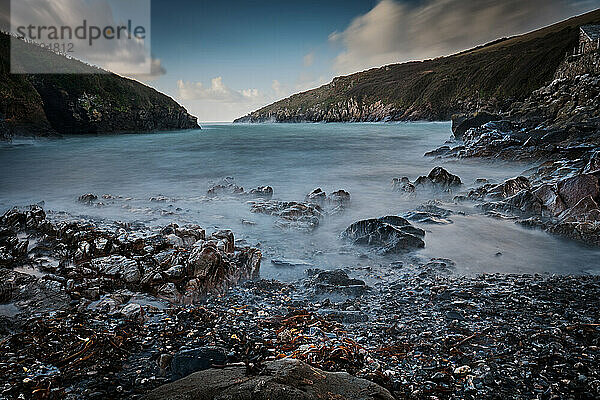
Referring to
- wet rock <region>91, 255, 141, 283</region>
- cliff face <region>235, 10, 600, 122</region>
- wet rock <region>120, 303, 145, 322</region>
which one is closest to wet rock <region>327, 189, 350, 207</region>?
wet rock <region>91, 255, 141, 283</region>

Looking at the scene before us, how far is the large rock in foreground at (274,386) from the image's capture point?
4.35ft

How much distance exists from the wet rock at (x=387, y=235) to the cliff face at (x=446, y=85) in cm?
3788

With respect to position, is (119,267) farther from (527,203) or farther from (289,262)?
(527,203)

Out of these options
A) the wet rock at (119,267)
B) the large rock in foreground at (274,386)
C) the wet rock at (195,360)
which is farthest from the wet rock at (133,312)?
the large rock in foreground at (274,386)

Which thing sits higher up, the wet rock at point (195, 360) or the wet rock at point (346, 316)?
the wet rock at point (195, 360)

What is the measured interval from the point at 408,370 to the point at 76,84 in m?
35.7

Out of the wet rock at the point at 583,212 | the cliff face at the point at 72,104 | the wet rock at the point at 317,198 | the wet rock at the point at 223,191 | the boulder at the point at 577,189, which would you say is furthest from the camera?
the cliff face at the point at 72,104

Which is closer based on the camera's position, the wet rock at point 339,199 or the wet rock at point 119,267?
the wet rock at point 119,267

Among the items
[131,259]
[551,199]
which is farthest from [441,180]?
[131,259]

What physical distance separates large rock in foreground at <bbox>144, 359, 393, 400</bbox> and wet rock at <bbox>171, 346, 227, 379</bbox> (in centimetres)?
17

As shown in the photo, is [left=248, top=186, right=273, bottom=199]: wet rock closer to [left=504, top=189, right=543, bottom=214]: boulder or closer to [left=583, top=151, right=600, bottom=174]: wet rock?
[left=504, top=189, right=543, bottom=214]: boulder

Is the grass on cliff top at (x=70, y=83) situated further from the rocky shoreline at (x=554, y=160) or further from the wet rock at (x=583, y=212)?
the wet rock at (x=583, y=212)

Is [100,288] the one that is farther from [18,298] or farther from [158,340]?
[158,340]

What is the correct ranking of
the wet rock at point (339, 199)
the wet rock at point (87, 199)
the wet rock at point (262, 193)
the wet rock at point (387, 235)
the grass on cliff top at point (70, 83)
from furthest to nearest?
the grass on cliff top at point (70, 83), the wet rock at point (262, 193), the wet rock at point (339, 199), the wet rock at point (87, 199), the wet rock at point (387, 235)
